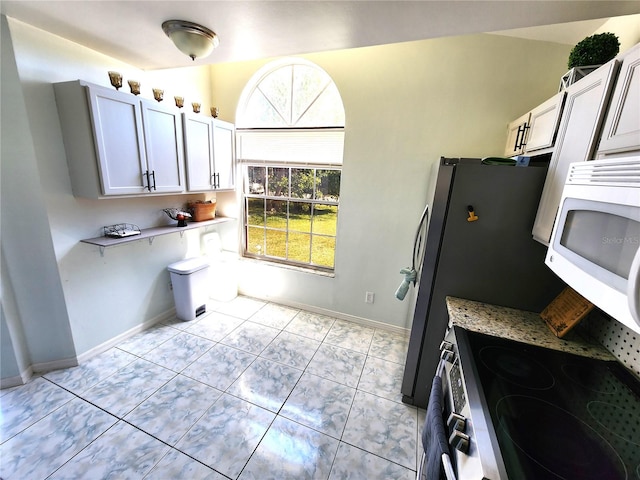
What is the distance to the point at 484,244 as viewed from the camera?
5.13 feet

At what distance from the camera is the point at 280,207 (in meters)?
3.09

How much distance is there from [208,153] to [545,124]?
281cm

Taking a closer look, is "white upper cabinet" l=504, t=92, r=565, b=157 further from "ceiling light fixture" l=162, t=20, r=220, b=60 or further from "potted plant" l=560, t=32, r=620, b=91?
"ceiling light fixture" l=162, t=20, r=220, b=60

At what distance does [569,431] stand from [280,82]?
11.0 feet

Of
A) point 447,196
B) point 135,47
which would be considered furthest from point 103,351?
point 447,196

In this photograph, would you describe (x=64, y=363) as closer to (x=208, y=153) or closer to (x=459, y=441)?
(x=208, y=153)

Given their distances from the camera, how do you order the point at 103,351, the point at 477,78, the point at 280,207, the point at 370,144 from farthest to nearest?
the point at 280,207
the point at 370,144
the point at 103,351
the point at 477,78

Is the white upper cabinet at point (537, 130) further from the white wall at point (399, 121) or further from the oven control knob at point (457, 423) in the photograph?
the oven control knob at point (457, 423)

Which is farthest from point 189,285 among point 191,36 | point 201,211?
point 191,36

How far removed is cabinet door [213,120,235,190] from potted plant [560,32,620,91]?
112 inches

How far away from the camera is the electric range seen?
0.69 meters

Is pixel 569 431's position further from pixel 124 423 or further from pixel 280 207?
pixel 280 207

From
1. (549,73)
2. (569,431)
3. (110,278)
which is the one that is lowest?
(110,278)

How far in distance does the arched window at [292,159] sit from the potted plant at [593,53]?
1.73 m
